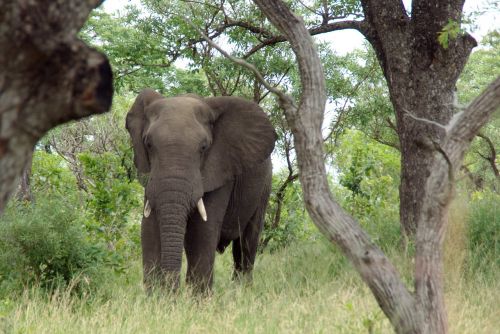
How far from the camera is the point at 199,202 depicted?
9555mm

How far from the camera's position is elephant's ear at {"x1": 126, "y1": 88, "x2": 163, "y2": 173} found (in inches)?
389

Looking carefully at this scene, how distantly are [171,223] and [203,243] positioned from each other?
0.72 meters

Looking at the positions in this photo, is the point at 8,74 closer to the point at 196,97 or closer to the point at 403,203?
the point at 196,97

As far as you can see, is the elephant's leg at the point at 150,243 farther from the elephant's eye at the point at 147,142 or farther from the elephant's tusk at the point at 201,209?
the elephant's eye at the point at 147,142

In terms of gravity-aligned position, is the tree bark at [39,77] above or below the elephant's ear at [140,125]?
below

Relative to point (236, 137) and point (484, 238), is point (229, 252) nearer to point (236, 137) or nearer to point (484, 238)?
point (236, 137)

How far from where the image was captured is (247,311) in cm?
761

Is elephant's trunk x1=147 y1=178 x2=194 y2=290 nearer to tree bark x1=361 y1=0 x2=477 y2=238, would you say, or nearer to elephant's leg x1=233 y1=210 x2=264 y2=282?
elephant's leg x1=233 y1=210 x2=264 y2=282

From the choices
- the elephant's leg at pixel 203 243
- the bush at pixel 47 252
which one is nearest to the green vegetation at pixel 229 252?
the bush at pixel 47 252

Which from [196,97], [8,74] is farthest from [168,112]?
[8,74]

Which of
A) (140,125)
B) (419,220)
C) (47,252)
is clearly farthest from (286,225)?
(419,220)

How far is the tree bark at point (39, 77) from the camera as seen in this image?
2471 millimetres

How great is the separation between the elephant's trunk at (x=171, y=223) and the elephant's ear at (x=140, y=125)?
756mm

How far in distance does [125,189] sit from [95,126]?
42.0ft
